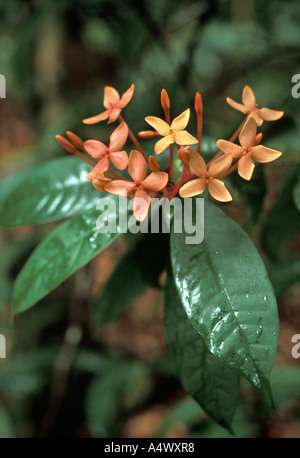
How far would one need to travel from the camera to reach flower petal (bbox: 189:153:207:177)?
1.75ft

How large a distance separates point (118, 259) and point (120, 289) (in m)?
0.58

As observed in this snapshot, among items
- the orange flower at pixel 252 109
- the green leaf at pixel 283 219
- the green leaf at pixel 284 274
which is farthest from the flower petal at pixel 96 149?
the green leaf at pixel 284 274

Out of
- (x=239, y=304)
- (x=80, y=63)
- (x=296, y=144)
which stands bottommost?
(x=239, y=304)

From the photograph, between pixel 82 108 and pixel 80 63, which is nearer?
pixel 82 108

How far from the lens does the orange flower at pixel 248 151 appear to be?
0.54 metres

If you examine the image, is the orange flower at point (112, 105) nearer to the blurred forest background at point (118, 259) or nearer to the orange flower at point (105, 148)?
the orange flower at point (105, 148)

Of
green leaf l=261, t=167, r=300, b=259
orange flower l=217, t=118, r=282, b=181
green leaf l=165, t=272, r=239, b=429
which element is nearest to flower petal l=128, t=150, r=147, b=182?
orange flower l=217, t=118, r=282, b=181

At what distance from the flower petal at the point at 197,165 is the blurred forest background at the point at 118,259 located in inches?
12.0

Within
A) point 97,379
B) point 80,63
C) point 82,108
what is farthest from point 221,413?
point 80,63

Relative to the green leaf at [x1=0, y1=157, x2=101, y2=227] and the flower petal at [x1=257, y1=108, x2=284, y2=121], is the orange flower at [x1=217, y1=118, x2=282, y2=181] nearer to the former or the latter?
the flower petal at [x1=257, y1=108, x2=284, y2=121]

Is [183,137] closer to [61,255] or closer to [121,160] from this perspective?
[121,160]

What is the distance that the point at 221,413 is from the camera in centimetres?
64

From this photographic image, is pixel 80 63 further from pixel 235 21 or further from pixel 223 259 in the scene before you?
pixel 223 259

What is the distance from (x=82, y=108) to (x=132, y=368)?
A: 87 centimetres
